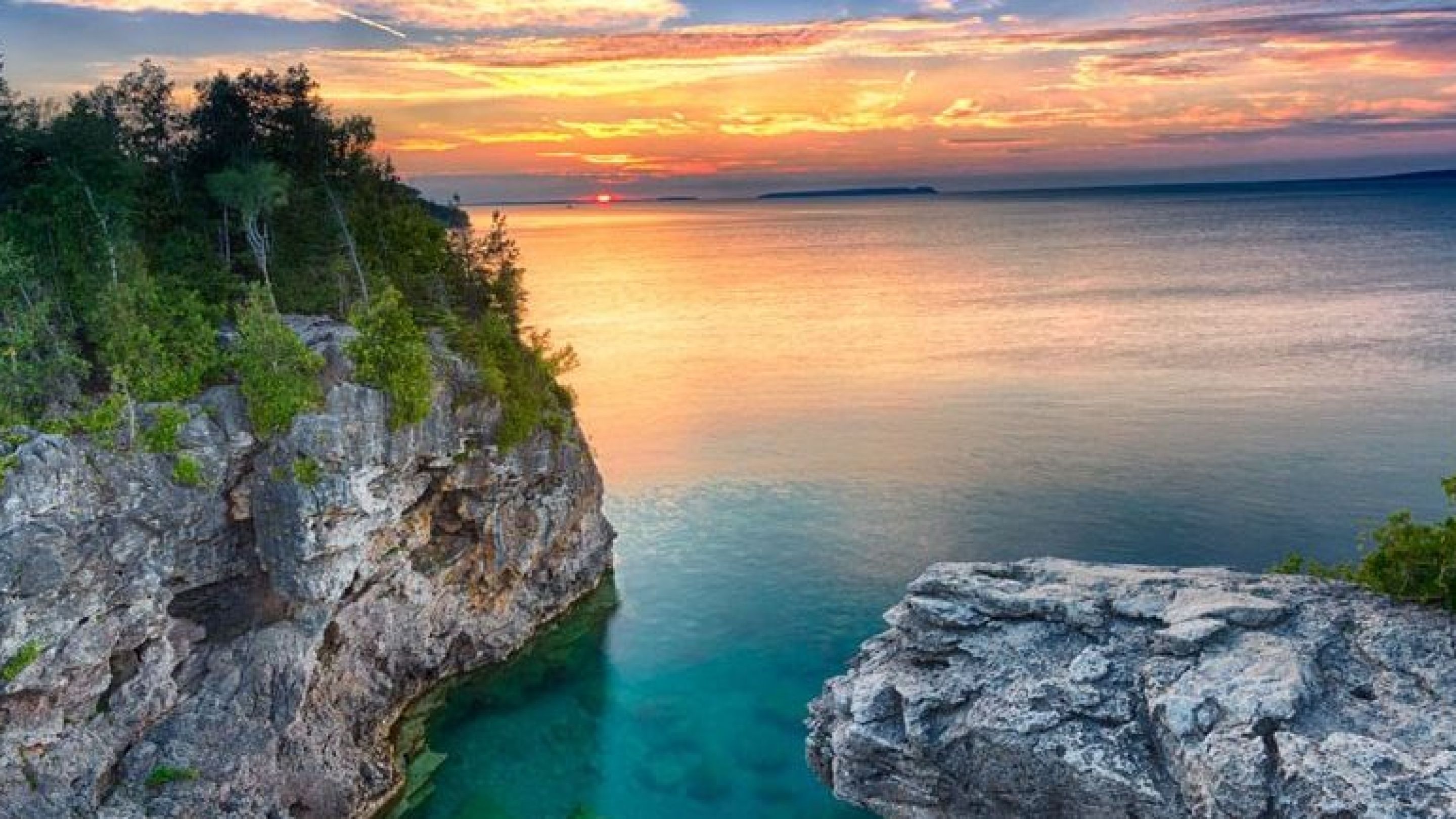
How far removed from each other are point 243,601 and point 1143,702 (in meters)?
28.5

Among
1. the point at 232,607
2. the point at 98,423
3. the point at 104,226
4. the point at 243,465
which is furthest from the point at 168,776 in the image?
the point at 104,226

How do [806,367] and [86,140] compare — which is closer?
[86,140]

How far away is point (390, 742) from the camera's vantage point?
36688 mm

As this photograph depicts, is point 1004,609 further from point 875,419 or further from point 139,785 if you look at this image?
point 875,419

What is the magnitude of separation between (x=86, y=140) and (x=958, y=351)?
7934cm

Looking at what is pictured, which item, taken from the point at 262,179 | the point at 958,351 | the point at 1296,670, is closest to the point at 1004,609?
the point at 1296,670

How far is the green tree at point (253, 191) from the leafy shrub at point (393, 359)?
27.3ft

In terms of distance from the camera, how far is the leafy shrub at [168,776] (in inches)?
1137

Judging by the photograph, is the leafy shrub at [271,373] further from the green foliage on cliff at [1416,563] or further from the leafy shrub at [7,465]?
the green foliage on cliff at [1416,563]

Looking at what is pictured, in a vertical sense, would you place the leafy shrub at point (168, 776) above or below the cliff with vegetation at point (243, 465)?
below

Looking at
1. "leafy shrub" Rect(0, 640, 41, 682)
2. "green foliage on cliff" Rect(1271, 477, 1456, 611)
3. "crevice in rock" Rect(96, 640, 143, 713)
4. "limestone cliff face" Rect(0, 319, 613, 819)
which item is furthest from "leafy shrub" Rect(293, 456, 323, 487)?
"green foliage on cliff" Rect(1271, 477, 1456, 611)

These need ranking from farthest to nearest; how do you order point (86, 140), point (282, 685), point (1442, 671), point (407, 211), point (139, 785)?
1. point (407, 211)
2. point (86, 140)
3. point (282, 685)
4. point (139, 785)
5. point (1442, 671)

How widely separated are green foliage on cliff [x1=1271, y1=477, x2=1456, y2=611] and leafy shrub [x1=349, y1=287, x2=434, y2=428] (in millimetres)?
32145

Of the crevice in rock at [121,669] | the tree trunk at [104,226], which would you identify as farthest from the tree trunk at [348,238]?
the crevice in rock at [121,669]
